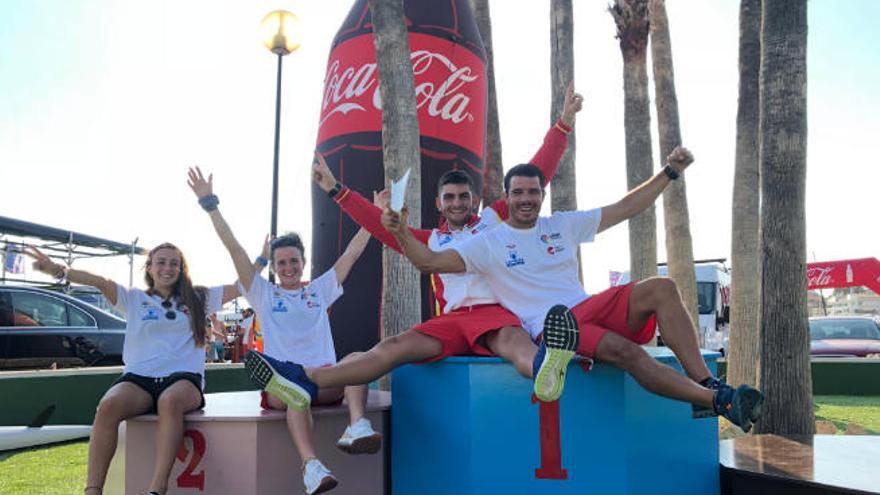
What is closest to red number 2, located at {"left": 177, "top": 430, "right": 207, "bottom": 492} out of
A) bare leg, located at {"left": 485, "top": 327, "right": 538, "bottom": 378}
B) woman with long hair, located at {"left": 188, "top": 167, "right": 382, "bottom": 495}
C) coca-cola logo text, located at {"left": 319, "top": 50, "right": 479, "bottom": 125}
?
woman with long hair, located at {"left": 188, "top": 167, "right": 382, "bottom": 495}

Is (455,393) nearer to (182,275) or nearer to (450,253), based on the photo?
(450,253)

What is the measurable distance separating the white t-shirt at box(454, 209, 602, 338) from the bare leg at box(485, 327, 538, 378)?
0.48ft

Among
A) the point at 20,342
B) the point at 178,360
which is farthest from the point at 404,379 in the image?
the point at 20,342

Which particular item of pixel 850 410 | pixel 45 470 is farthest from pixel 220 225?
pixel 850 410

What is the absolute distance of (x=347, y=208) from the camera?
4.16 m

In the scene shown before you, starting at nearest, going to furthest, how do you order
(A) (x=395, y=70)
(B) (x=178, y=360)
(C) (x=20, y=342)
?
(B) (x=178, y=360), (A) (x=395, y=70), (C) (x=20, y=342)

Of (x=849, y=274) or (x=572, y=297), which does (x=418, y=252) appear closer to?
(x=572, y=297)

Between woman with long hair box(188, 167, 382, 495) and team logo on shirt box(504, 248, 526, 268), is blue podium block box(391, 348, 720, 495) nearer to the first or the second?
team logo on shirt box(504, 248, 526, 268)

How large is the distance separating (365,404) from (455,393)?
57cm

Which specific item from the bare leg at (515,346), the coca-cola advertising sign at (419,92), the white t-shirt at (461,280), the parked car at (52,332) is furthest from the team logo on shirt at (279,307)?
the parked car at (52,332)

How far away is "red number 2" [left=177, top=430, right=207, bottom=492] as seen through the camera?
3.64 metres

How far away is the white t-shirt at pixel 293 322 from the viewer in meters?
4.05

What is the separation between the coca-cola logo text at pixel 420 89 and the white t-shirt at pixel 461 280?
2.96 meters

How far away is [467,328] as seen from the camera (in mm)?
3672
